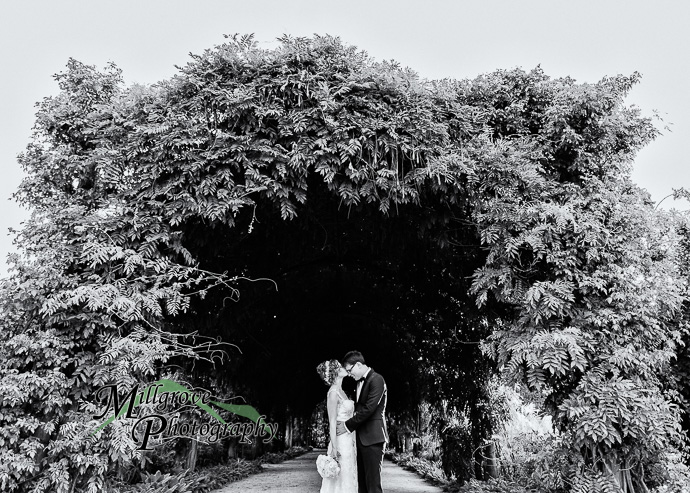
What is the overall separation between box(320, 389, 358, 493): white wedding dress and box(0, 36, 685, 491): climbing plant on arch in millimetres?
1596

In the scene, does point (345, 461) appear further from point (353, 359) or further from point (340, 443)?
point (353, 359)

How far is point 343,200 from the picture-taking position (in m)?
5.48

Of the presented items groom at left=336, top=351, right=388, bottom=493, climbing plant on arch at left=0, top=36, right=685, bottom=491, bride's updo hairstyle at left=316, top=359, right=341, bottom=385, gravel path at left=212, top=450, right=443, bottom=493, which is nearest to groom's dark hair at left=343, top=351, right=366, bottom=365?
groom at left=336, top=351, right=388, bottom=493

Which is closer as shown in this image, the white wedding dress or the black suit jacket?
the black suit jacket

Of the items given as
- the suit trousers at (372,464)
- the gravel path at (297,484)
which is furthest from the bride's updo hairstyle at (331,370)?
the gravel path at (297,484)

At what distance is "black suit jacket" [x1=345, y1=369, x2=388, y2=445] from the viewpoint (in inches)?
177

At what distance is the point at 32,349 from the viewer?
4.66 meters

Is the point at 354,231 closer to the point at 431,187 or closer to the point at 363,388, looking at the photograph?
the point at 431,187

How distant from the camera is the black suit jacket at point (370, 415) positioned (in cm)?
448

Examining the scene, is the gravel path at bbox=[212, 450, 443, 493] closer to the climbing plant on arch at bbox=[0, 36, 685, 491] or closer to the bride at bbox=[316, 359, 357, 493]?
the bride at bbox=[316, 359, 357, 493]

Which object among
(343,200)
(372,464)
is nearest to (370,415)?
(372,464)

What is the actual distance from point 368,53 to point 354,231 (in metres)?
3.23

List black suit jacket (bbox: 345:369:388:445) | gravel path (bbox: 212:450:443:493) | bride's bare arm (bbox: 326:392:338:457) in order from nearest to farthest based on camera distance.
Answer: black suit jacket (bbox: 345:369:388:445), bride's bare arm (bbox: 326:392:338:457), gravel path (bbox: 212:450:443:493)

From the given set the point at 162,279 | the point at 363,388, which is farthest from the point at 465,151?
the point at 162,279
